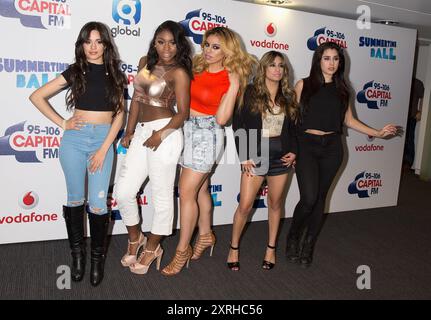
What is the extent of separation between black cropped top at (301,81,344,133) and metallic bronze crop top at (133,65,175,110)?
1021mm

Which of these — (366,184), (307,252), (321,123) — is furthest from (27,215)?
(366,184)

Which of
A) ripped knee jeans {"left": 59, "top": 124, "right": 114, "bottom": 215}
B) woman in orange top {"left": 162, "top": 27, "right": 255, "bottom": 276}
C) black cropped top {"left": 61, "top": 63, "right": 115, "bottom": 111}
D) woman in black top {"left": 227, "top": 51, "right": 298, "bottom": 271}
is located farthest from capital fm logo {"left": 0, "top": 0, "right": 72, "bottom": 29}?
woman in black top {"left": 227, "top": 51, "right": 298, "bottom": 271}

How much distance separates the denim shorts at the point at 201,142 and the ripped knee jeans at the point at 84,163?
1.71ft

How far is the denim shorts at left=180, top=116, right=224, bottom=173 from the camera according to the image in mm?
2842

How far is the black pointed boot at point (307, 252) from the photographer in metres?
3.31

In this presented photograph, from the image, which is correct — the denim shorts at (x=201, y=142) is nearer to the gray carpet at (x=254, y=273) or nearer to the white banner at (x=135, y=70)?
the gray carpet at (x=254, y=273)

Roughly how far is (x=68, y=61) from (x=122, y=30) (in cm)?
52

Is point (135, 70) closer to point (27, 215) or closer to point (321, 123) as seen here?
point (27, 215)

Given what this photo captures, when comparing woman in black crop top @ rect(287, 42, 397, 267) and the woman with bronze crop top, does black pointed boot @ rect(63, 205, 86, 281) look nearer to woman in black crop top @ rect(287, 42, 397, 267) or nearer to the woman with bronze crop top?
the woman with bronze crop top

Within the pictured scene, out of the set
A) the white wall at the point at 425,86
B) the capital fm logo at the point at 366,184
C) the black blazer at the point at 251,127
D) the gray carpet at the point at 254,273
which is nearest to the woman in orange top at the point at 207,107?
the black blazer at the point at 251,127

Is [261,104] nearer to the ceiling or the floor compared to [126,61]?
nearer to the floor

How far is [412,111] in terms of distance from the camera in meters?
7.15
